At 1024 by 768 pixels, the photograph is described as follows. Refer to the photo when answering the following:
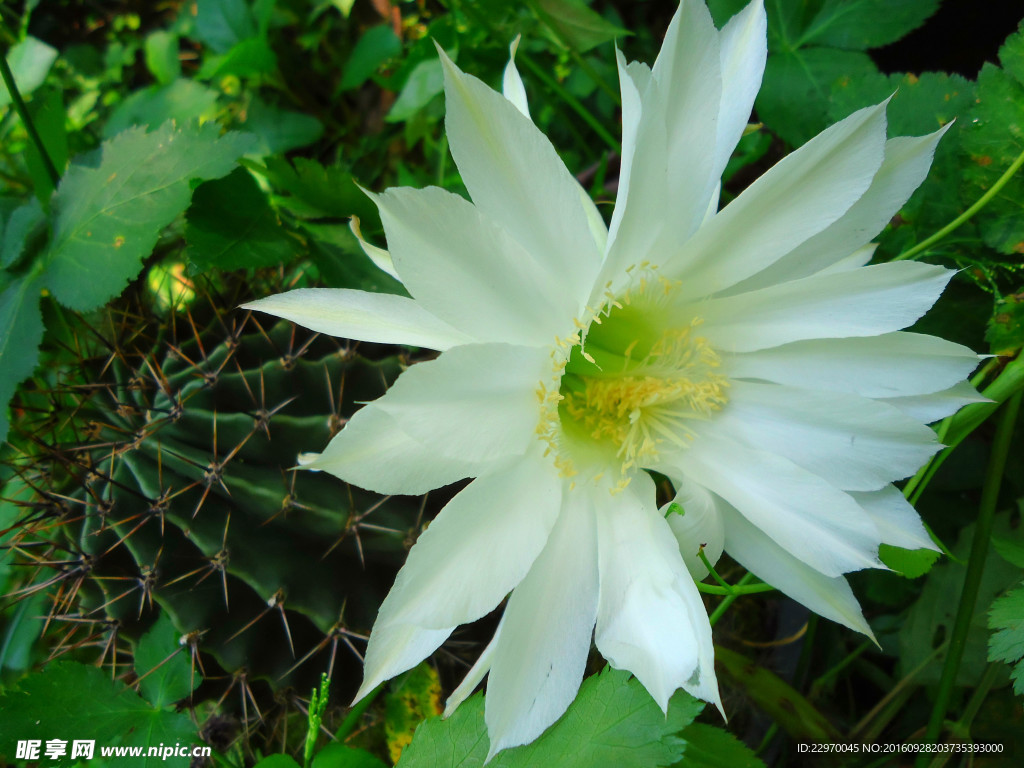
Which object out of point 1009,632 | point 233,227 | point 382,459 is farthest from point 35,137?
point 1009,632

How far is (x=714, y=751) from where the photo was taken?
0.68 metres

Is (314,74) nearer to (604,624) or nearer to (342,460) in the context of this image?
(342,460)

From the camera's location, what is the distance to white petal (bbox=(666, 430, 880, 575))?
0.56m

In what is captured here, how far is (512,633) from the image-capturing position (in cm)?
57

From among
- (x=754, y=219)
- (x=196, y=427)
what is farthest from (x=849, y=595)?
(x=196, y=427)

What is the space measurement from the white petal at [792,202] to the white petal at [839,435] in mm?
124

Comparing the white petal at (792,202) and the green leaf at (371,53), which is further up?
the green leaf at (371,53)

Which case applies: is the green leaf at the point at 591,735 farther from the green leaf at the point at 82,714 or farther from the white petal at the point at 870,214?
the white petal at the point at 870,214

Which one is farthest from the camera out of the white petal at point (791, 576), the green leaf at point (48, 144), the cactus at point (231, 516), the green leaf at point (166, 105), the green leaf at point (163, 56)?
the green leaf at point (163, 56)

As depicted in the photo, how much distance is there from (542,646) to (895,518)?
32cm

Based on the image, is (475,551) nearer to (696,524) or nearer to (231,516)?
(696,524)

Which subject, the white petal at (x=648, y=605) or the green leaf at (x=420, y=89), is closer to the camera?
the white petal at (x=648, y=605)

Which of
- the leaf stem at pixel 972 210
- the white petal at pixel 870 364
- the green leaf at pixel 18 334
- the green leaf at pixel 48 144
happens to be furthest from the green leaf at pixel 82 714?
the leaf stem at pixel 972 210

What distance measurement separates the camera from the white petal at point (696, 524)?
0.60 metres
